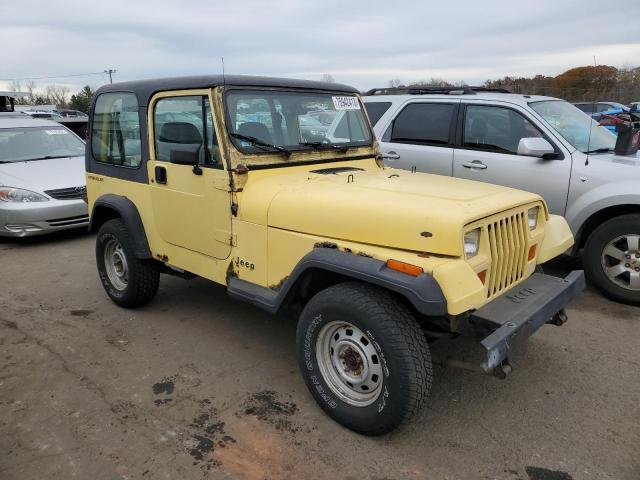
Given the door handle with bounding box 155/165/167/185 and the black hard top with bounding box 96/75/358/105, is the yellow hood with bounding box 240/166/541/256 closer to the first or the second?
the black hard top with bounding box 96/75/358/105

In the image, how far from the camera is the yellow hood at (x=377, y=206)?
2.62 meters

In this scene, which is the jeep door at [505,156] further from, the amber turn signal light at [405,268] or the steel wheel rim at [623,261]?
the amber turn signal light at [405,268]

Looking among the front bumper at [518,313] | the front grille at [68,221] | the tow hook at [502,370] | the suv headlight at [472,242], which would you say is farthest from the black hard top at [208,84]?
the front grille at [68,221]

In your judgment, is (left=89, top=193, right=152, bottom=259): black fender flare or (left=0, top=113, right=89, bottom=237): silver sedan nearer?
(left=89, top=193, right=152, bottom=259): black fender flare

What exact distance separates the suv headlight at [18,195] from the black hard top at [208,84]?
130 inches

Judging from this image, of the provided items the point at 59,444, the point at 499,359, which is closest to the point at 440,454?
the point at 499,359

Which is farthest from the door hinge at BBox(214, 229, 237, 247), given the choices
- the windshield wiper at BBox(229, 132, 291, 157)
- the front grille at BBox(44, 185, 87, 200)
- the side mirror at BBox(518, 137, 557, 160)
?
the front grille at BBox(44, 185, 87, 200)

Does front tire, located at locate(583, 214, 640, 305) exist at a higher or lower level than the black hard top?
lower

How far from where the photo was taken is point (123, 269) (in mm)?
4680

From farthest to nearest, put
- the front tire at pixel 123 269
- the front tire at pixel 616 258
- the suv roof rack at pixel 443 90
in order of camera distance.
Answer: the suv roof rack at pixel 443 90 < the front tire at pixel 616 258 < the front tire at pixel 123 269

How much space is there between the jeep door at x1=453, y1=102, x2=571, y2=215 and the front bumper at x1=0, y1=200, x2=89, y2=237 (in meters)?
5.28

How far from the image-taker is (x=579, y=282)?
327cm

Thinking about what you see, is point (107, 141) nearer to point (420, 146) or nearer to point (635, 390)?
point (420, 146)

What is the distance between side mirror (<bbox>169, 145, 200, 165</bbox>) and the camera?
346 centimetres
